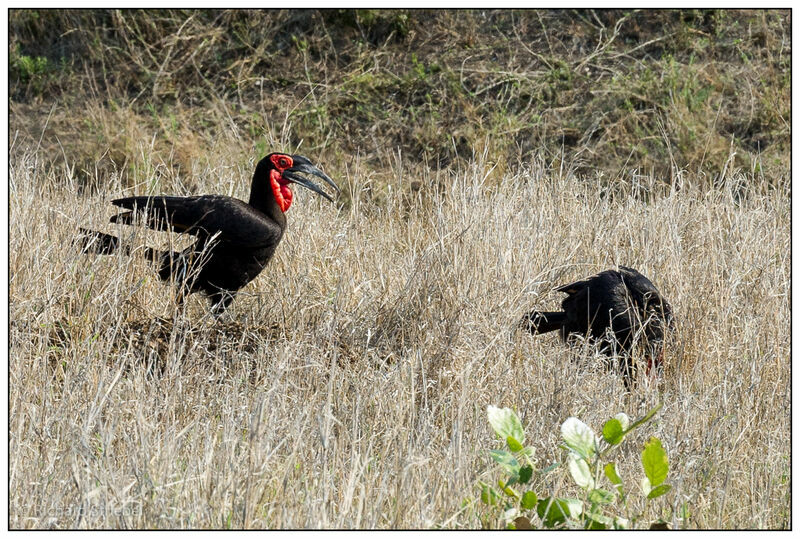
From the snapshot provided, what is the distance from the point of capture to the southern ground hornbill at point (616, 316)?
4273 mm

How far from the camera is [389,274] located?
494 cm

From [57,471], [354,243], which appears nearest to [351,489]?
[57,471]

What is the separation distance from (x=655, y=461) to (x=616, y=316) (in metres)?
1.90

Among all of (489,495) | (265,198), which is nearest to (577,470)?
(489,495)

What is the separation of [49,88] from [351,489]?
312 inches

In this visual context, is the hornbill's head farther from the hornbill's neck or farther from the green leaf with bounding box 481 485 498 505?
the green leaf with bounding box 481 485 498 505

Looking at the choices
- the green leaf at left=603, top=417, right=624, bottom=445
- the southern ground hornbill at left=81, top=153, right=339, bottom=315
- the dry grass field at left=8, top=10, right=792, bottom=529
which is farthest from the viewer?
the southern ground hornbill at left=81, top=153, right=339, bottom=315

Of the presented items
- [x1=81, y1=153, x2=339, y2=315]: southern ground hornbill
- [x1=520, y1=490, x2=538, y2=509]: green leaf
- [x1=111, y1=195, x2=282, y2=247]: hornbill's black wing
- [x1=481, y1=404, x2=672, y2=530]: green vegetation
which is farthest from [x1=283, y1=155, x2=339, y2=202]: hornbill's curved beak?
[x1=520, y1=490, x2=538, y2=509]: green leaf

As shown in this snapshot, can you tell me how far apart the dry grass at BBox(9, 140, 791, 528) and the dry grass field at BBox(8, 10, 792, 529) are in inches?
0.7

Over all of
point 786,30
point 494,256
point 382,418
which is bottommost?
point 382,418

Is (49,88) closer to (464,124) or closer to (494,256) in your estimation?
(464,124)

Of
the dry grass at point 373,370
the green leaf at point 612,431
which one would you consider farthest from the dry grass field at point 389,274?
the green leaf at point 612,431

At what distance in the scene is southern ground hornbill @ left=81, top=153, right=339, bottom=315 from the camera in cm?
472
